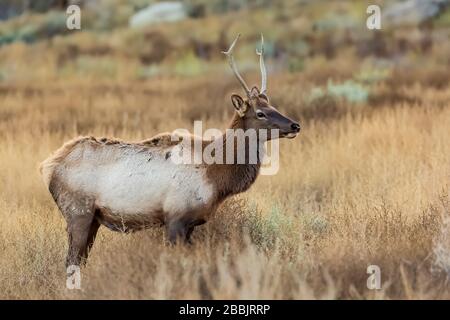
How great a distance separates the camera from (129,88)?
21.2 metres

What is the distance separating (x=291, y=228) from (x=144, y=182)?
6.09ft

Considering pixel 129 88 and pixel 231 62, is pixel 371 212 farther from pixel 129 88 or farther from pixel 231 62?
pixel 129 88

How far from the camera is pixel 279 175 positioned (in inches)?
456

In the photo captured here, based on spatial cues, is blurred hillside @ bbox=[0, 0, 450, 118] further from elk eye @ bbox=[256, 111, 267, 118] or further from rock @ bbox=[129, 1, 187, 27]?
elk eye @ bbox=[256, 111, 267, 118]

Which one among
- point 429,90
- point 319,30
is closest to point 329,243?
point 429,90

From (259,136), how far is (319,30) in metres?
24.4

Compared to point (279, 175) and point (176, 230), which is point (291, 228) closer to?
point (176, 230)

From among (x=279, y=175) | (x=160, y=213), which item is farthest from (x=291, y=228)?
(x=279, y=175)

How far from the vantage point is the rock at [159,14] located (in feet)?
124

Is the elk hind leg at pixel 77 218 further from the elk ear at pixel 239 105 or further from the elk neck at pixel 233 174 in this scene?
the elk ear at pixel 239 105

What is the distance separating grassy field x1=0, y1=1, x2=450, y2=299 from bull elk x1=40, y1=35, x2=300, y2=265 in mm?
235

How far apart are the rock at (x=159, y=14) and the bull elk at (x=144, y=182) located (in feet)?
94.9

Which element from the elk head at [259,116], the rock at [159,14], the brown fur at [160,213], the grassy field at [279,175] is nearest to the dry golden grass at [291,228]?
the grassy field at [279,175]
